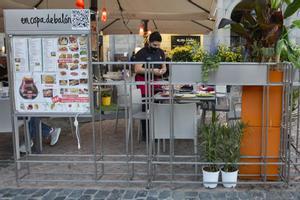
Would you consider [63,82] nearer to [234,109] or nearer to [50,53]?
[50,53]

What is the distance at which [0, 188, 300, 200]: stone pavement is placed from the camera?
3.70 m

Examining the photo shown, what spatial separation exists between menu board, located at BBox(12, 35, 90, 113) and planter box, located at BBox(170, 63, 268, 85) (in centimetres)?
95

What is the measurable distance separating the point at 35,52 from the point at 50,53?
155 mm

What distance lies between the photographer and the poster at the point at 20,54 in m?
3.80

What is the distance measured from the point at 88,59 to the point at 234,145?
5.62ft

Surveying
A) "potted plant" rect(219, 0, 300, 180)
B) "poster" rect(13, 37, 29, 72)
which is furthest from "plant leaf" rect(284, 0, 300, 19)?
"poster" rect(13, 37, 29, 72)

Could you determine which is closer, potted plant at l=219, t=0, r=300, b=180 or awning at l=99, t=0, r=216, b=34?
potted plant at l=219, t=0, r=300, b=180

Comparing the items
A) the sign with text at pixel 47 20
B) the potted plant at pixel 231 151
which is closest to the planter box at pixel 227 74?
the potted plant at pixel 231 151

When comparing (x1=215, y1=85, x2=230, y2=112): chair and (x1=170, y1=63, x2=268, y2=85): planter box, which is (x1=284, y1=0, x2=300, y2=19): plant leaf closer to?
(x1=170, y1=63, x2=268, y2=85): planter box

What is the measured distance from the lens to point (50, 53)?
12.4 feet

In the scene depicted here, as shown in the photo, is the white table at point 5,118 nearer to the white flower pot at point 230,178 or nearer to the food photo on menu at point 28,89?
the food photo on menu at point 28,89

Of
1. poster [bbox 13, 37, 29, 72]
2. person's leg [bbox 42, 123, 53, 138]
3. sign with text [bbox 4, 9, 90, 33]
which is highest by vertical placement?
sign with text [bbox 4, 9, 90, 33]

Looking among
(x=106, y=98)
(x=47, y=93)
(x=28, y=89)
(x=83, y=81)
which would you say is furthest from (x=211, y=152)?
(x=106, y=98)

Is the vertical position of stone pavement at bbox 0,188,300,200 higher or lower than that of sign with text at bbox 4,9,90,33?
lower
